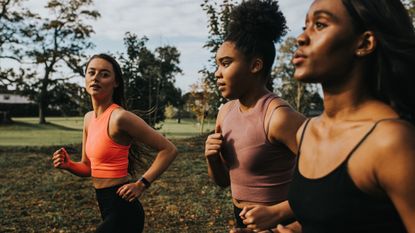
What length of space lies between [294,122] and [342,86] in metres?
0.77

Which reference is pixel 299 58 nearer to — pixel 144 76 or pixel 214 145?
pixel 214 145

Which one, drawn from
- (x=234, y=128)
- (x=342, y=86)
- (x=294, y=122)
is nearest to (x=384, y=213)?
(x=342, y=86)

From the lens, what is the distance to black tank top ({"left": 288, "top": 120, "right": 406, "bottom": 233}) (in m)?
1.51

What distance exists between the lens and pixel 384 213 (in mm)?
1502

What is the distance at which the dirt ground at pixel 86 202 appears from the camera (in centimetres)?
688

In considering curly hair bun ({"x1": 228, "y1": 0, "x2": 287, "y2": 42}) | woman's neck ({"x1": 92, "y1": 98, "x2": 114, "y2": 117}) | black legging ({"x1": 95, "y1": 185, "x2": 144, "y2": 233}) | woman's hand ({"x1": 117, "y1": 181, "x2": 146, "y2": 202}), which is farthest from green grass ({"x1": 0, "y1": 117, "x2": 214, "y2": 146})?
curly hair bun ({"x1": 228, "y1": 0, "x2": 287, "y2": 42})

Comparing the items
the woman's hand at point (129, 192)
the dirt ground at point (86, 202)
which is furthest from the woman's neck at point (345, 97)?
the dirt ground at point (86, 202)

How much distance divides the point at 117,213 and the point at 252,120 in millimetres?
1463

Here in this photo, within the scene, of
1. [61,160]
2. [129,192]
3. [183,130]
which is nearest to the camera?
[129,192]

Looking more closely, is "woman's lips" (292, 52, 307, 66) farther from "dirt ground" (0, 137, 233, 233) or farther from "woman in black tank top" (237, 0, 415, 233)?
"dirt ground" (0, 137, 233, 233)

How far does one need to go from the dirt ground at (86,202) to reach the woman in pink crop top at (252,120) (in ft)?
13.2

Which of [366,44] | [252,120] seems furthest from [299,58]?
[252,120]

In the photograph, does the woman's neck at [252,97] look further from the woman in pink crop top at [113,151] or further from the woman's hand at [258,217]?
the woman in pink crop top at [113,151]

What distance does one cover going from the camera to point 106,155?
3525 millimetres
